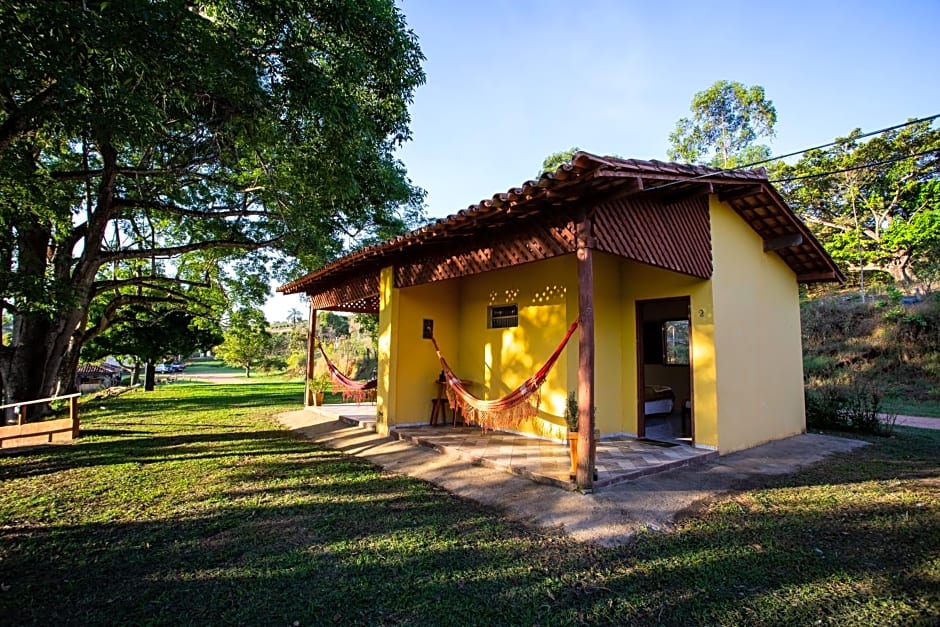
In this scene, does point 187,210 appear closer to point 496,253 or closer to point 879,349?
point 496,253

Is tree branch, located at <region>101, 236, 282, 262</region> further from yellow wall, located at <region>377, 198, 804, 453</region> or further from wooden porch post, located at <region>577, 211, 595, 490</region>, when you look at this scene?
wooden porch post, located at <region>577, 211, 595, 490</region>

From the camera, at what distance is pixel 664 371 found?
22.7 feet

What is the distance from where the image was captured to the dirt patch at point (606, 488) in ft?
9.52

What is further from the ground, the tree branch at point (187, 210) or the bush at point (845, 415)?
the tree branch at point (187, 210)

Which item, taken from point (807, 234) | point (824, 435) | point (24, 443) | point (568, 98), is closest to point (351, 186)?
point (568, 98)

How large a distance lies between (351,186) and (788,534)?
528 centimetres

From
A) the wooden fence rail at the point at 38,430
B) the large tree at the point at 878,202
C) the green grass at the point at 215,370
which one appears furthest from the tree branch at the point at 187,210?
the green grass at the point at 215,370

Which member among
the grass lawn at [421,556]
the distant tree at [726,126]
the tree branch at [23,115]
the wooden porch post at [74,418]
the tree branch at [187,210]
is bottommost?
the grass lawn at [421,556]

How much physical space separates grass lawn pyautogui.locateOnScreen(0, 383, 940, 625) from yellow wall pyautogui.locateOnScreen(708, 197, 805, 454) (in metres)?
0.95

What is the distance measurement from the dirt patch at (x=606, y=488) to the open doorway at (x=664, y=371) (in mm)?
1163

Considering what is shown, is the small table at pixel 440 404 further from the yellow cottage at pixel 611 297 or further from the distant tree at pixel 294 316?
the distant tree at pixel 294 316

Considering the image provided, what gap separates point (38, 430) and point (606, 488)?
680 cm

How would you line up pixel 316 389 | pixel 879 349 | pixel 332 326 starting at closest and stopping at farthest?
pixel 316 389 < pixel 879 349 < pixel 332 326

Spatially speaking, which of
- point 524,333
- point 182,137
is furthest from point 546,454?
point 182,137
